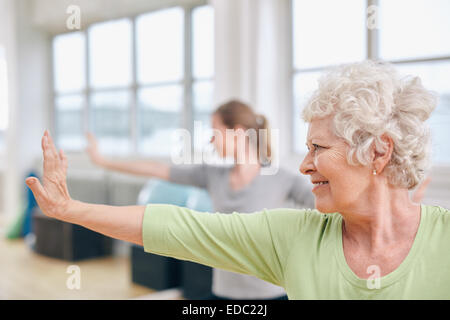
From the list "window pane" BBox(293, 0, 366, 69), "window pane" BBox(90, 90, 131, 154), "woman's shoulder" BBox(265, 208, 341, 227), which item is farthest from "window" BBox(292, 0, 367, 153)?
"woman's shoulder" BBox(265, 208, 341, 227)

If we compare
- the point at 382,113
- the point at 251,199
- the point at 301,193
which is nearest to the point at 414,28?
the point at 301,193

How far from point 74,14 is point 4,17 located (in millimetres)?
231

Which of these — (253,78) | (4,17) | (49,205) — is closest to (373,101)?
(49,205)

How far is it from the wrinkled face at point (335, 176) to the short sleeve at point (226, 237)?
102 mm

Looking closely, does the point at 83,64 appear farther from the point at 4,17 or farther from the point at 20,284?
the point at 20,284

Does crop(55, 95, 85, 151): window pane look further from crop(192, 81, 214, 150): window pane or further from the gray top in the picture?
crop(192, 81, 214, 150): window pane

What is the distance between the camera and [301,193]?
1681 mm

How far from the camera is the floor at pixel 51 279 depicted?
5.15ft

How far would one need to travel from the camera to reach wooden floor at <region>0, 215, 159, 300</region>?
157cm

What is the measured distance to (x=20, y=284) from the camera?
5.23 ft

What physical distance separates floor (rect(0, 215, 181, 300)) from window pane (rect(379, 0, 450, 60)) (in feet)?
5.63

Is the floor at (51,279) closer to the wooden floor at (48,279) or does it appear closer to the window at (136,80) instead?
the wooden floor at (48,279)

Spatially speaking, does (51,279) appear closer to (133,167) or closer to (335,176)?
(133,167)

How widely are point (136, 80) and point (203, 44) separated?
66 centimetres
